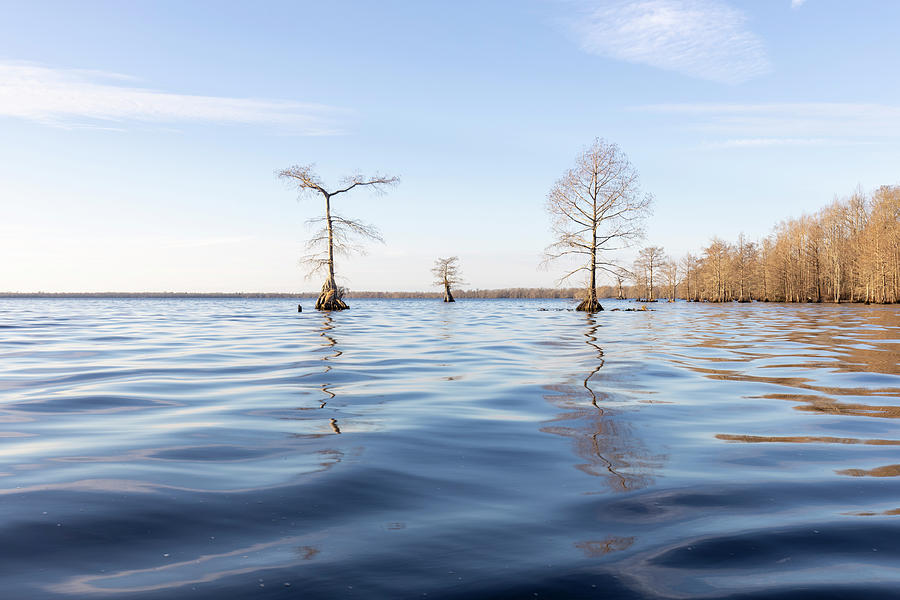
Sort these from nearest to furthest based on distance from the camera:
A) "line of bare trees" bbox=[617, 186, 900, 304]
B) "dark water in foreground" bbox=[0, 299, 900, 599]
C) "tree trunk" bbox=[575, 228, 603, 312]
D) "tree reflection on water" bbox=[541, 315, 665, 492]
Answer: "dark water in foreground" bbox=[0, 299, 900, 599], "tree reflection on water" bbox=[541, 315, 665, 492], "tree trunk" bbox=[575, 228, 603, 312], "line of bare trees" bbox=[617, 186, 900, 304]

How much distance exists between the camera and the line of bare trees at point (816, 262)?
5541 centimetres

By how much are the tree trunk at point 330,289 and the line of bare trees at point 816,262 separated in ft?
93.8

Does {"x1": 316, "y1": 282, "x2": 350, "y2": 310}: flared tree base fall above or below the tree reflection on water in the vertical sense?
above

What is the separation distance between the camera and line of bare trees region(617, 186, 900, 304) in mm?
55406

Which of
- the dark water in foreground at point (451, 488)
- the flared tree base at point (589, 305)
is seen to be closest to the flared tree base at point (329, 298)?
the flared tree base at point (589, 305)

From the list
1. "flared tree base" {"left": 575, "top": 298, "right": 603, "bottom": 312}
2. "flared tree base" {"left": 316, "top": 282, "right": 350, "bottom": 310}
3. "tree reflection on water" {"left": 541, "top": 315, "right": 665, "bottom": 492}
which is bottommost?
"tree reflection on water" {"left": 541, "top": 315, "right": 665, "bottom": 492}

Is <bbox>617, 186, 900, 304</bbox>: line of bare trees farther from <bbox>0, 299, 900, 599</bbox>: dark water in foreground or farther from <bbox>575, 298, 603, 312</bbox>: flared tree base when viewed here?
<bbox>0, 299, 900, 599</bbox>: dark water in foreground

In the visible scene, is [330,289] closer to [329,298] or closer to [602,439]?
[329,298]

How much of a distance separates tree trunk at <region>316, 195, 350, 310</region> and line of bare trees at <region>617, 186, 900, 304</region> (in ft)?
93.8

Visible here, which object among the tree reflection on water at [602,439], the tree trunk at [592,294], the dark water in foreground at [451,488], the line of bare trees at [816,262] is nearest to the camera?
the dark water in foreground at [451,488]

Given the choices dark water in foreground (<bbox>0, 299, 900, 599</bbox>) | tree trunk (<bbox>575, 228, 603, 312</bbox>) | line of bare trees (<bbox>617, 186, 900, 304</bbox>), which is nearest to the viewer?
dark water in foreground (<bbox>0, 299, 900, 599</bbox>)

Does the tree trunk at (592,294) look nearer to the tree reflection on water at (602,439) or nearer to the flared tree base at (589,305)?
the flared tree base at (589,305)

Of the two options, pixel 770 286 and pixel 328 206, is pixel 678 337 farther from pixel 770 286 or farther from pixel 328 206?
pixel 770 286

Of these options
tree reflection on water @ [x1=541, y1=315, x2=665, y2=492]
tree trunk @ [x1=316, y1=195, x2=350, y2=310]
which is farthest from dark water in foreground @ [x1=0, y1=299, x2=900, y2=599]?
tree trunk @ [x1=316, y1=195, x2=350, y2=310]
